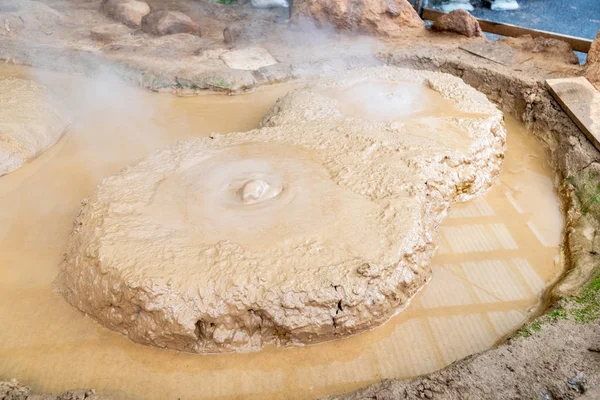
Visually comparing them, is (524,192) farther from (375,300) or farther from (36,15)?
(36,15)

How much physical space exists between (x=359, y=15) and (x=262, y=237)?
4602 mm

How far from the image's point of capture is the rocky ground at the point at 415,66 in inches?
85.7

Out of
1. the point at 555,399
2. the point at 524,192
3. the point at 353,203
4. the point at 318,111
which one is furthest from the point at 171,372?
the point at 524,192

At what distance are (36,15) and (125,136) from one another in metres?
3.81

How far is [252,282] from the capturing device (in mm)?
2541

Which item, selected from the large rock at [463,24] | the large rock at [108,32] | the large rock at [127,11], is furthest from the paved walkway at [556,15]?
the large rock at [108,32]


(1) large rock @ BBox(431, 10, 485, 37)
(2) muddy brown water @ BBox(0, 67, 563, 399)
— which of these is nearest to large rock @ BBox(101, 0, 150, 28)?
(2) muddy brown water @ BBox(0, 67, 563, 399)

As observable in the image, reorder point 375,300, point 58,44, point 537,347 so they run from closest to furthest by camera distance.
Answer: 1. point 537,347
2. point 375,300
3. point 58,44

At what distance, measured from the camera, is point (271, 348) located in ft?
8.52

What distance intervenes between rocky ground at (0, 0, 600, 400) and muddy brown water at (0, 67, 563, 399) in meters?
0.21

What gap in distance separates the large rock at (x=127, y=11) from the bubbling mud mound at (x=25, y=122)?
2543 millimetres

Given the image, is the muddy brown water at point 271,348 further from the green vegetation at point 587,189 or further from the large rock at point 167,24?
the large rock at point 167,24

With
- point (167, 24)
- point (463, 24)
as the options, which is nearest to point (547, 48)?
point (463, 24)

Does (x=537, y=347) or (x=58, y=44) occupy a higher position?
(x=537, y=347)
